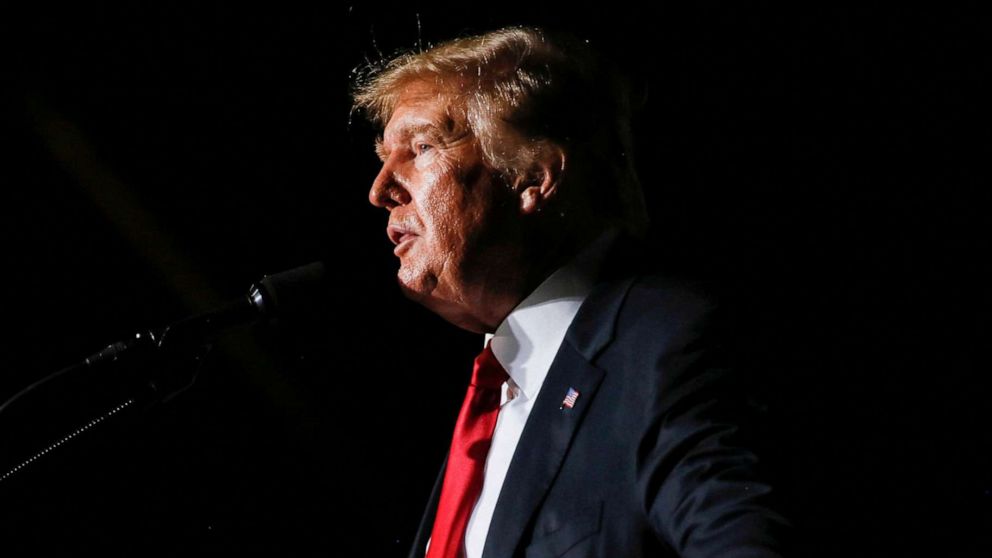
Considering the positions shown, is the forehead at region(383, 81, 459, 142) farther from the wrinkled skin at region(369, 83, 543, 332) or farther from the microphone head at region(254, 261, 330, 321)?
the microphone head at region(254, 261, 330, 321)

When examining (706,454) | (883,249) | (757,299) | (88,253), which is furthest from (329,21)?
(706,454)

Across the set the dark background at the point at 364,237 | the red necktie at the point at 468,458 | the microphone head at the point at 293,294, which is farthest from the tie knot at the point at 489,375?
the microphone head at the point at 293,294

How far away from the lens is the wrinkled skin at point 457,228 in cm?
191

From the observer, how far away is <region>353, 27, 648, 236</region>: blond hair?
198 cm

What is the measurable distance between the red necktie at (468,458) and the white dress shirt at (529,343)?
15 mm

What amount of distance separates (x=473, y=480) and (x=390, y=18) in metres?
1.43

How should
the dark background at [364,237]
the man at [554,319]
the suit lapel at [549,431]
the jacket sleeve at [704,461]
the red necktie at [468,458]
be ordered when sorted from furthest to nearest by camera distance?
the dark background at [364,237]
the red necktie at [468,458]
the suit lapel at [549,431]
the man at [554,319]
the jacket sleeve at [704,461]

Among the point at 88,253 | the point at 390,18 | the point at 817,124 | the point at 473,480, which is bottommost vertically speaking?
the point at 473,480

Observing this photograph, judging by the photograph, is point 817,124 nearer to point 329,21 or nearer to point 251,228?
point 329,21

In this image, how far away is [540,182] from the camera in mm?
1971

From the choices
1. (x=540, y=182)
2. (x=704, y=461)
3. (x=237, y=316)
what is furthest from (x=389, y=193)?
(x=704, y=461)

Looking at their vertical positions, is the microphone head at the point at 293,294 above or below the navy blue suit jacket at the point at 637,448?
above

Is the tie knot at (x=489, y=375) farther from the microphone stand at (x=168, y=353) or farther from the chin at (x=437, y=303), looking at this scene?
the microphone stand at (x=168, y=353)

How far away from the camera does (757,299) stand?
2023 mm
